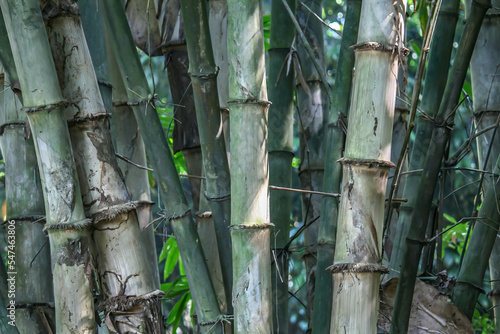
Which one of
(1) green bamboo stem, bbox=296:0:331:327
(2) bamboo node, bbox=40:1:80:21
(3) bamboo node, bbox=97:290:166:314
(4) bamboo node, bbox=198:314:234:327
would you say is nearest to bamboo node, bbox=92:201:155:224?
(3) bamboo node, bbox=97:290:166:314

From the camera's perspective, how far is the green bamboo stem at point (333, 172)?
3.74 feet

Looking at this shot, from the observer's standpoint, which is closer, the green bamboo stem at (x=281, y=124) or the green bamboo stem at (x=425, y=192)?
the green bamboo stem at (x=425, y=192)

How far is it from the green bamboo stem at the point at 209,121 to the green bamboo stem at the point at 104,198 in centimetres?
17

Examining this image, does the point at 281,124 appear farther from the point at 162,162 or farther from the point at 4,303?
the point at 4,303

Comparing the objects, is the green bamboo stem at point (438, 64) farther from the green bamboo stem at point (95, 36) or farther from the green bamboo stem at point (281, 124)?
the green bamboo stem at point (95, 36)

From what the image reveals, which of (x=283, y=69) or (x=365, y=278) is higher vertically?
(x=283, y=69)

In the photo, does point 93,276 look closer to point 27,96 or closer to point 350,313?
point 27,96

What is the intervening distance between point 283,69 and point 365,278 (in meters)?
0.54

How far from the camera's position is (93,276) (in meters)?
1.06

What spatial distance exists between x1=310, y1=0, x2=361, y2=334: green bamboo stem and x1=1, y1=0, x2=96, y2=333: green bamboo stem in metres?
0.42

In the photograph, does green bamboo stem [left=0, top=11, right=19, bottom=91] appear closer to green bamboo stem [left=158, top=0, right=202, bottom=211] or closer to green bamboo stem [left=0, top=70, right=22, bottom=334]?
green bamboo stem [left=0, top=70, right=22, bottom=334]

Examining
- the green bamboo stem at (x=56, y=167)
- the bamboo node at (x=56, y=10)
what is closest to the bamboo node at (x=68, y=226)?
the green bamboo stem at (x=56, y=167)

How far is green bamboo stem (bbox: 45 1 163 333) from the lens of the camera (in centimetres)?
107

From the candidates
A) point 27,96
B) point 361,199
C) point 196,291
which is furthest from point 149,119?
point 361,199
